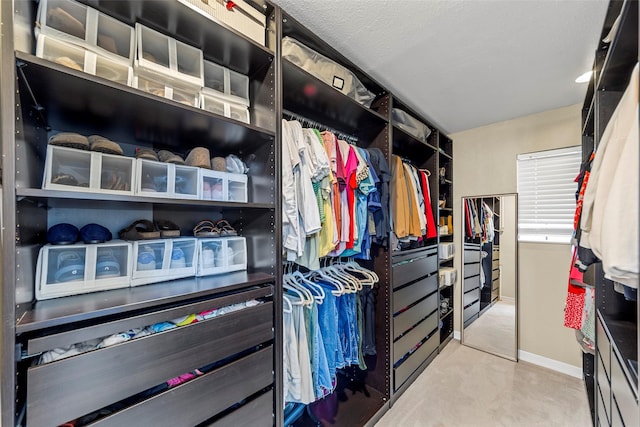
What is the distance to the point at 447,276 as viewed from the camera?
283 centimetres

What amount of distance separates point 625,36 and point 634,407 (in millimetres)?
1245

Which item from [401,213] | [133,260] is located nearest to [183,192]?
[133,260]

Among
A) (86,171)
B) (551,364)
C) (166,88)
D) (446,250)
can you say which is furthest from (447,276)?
(86,171)

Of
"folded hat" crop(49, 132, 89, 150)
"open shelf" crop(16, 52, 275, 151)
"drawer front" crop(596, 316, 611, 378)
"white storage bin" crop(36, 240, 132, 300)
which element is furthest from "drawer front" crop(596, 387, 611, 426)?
"folded hat" crop(49, 132, 89, 150)

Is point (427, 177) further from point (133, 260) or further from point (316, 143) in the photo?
point (133, 260)

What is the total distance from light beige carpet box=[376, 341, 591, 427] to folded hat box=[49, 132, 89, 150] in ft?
7.17

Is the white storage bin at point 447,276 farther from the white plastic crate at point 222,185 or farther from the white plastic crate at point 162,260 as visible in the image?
the white plastic crate at point 162,260

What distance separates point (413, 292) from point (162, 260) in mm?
1870

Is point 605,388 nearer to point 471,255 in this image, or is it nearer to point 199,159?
point 471,255

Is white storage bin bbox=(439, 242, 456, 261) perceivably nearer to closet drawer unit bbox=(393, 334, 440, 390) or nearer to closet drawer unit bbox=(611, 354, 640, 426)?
closet drawer unit bbox=(393, 334, 440, 390)

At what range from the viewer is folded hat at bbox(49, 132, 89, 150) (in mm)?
830

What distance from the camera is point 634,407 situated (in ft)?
2.68

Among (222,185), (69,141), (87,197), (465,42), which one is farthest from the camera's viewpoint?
(465,42)

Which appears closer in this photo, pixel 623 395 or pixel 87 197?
pixel 87 197
